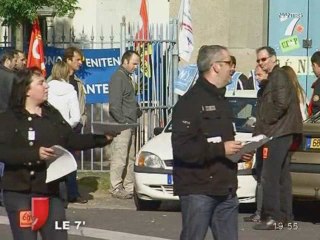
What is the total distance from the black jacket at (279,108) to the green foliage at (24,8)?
4662 millimetres

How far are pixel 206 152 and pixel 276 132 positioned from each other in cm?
416

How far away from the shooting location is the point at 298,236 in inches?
411

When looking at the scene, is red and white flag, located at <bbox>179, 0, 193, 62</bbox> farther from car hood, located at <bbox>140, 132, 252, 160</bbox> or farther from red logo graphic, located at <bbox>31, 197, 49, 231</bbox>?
red logo graphic, located at <bbox>31, 197, 49, 231</bbox>

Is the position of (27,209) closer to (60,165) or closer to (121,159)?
(60,165)

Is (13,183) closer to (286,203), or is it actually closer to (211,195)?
(211,195)

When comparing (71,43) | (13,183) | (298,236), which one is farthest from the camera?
(71,43)

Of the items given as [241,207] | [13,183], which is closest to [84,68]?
[241,207]

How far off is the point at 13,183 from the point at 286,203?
15.8ft

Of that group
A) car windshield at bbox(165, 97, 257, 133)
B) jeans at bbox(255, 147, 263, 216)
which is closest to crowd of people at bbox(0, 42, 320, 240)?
jeans at bbox(255, 147, 263, 216)

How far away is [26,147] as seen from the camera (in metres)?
6.58

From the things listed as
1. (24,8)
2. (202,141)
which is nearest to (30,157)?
(202,141)

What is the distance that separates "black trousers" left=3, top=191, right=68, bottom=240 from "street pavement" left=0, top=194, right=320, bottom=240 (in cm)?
366

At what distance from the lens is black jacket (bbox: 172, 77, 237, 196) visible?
6.54 metres

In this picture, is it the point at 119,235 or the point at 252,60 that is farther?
the point at 252,60
